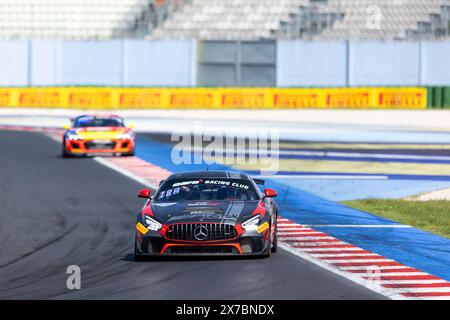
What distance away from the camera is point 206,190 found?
15.8m

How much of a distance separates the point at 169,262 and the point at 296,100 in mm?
47283

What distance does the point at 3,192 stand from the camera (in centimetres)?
2452

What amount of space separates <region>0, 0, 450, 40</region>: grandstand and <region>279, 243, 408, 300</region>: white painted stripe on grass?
50269mm

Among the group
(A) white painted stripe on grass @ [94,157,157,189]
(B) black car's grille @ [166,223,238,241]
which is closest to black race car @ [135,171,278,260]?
(B) black car's grille @ [166,223,238,241]

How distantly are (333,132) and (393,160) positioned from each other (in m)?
14.6

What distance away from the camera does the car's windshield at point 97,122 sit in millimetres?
34438

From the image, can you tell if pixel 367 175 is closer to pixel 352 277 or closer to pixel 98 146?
pixel 98 146

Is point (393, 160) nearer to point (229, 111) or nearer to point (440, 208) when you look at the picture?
point (440, 208)

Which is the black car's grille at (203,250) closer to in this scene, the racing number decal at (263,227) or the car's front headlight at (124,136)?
the racing number decal at (263,227)

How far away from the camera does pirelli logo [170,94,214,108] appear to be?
6238cm

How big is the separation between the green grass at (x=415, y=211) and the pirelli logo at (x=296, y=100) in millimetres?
38031

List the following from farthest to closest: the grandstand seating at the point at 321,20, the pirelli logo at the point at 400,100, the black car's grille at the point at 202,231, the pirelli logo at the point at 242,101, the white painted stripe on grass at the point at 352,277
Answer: the grandstand seating at the point at 321,20
the pirelli logo at the point at 242,101
the pirelli logo at the point at 400,100
the black car's grille at the point at 202,231
the white painted stripe on grass at the point at 352,277

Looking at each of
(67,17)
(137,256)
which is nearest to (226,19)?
(67,17)

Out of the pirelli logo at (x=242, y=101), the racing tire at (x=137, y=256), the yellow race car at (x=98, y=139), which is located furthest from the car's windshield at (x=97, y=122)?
the pirelli logo at (x=242, y=101)
